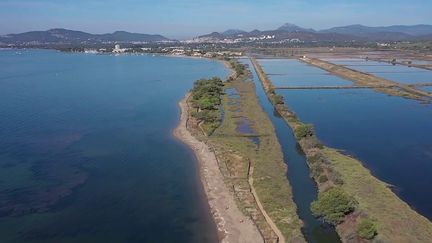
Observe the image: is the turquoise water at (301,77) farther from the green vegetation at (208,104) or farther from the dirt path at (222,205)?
the dirt path at (222,205)

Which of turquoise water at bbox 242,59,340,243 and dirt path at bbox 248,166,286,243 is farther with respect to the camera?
turquoise water at bbox 242,59,340,243

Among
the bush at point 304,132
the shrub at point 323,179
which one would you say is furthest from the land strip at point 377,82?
the shrub at point 323,179

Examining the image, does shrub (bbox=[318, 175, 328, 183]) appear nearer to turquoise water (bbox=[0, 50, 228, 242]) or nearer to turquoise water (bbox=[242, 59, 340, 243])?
turquoise water (bbox=[242, 59, 340, 243])

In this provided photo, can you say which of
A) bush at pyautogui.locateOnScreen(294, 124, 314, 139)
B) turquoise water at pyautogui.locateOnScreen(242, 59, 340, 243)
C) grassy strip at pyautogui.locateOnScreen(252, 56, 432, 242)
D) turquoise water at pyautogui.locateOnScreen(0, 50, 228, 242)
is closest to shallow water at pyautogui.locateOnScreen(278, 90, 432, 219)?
grassy strip at pyautogui.locateOnScreen(252, 56, 432, 242)

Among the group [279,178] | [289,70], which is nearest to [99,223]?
[279,178]

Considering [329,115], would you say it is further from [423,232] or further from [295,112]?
[423,232]

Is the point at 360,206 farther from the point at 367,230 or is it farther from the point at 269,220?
the point at 269,220
